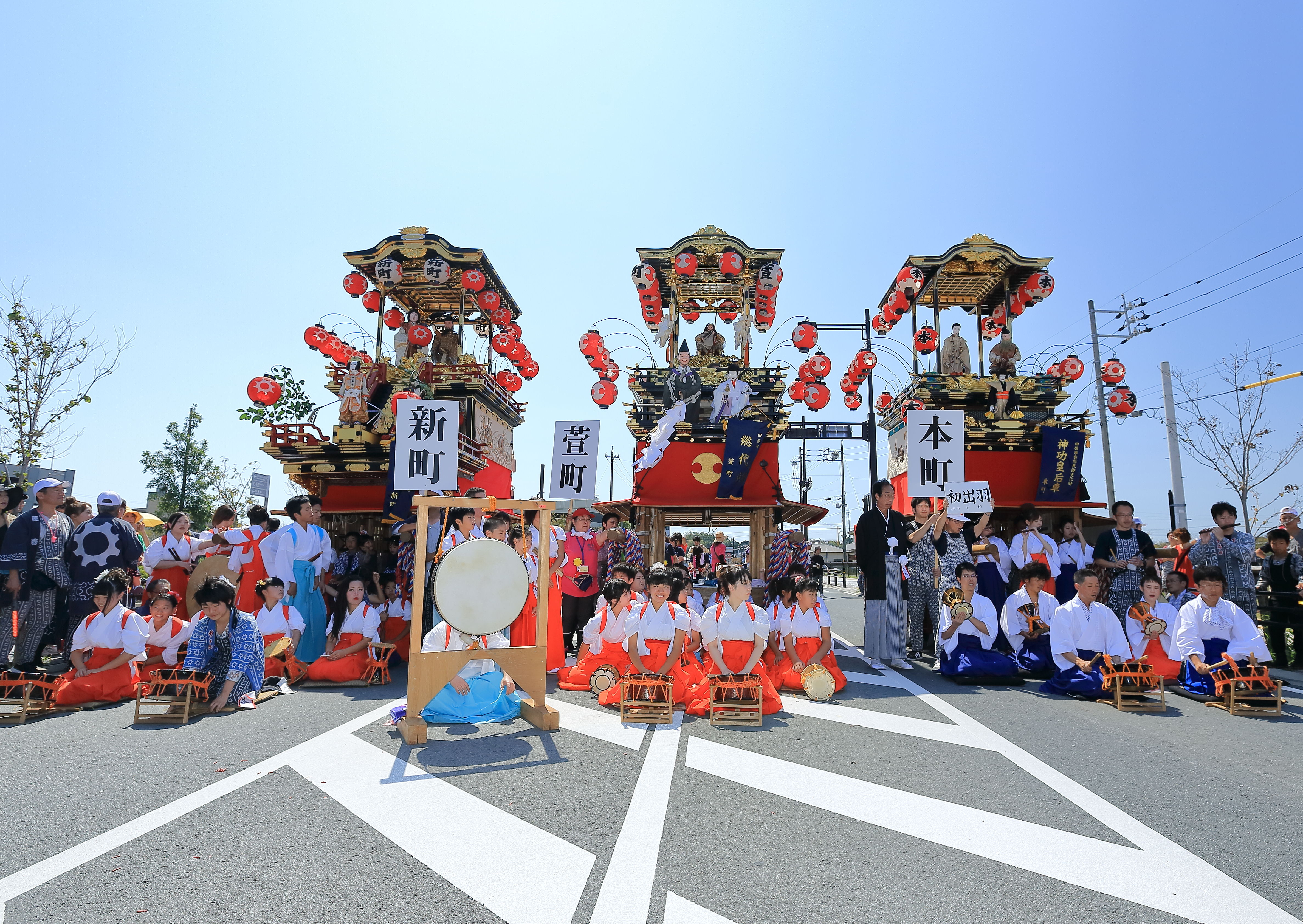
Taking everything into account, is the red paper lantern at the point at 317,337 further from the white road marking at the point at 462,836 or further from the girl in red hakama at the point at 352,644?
the white road marking at the point at 462,836

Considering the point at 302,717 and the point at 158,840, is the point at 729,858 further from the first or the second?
the point at 302,717

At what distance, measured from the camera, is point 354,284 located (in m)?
13.6

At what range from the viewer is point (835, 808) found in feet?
11.8

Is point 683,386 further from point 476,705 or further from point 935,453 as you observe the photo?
point 476,705

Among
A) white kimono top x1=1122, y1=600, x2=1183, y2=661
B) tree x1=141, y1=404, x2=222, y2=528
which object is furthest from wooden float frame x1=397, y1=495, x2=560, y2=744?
tree x1=141, y1=404, x2=222, y2=528

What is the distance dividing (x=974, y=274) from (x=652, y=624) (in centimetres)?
1112

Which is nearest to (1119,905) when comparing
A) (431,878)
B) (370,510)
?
(431,878)

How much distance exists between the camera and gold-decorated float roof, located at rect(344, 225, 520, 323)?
13.3m

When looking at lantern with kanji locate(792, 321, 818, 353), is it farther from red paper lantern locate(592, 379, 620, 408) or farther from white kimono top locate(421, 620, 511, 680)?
white kimono top locate(421, 620, 511, 680)

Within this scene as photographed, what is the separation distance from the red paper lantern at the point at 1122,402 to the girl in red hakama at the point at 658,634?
11.1 m

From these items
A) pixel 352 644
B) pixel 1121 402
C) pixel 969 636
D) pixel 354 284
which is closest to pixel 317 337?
pixel 354 284

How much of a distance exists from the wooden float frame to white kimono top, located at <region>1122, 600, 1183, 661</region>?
5.98 m

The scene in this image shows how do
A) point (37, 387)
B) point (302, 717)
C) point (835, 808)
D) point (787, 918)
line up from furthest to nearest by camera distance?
point (37, 387) → point (302, 717) → point (835, 808) → point (787, 918)

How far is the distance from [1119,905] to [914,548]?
6.54m
